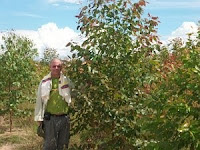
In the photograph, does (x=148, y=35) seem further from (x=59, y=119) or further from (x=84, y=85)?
(x=59, y=119)

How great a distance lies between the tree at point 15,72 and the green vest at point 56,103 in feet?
12.6

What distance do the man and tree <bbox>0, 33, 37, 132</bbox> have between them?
377 centimetres

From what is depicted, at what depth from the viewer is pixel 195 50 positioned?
13.0ft

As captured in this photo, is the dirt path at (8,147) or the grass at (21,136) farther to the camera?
the dirt path at (8,147)

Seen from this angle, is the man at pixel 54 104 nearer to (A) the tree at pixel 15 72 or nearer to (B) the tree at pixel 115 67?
(B) the tree at pixel 115 67

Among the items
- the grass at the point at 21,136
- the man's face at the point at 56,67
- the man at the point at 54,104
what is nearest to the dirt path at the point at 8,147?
the grass at the point at 21,136

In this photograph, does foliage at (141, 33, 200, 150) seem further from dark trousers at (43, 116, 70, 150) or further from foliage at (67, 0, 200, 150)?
dark trousers at (43, 116, 70, 150)

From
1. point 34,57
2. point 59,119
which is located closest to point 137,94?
point 59,119

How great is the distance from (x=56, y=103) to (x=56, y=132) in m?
0.53

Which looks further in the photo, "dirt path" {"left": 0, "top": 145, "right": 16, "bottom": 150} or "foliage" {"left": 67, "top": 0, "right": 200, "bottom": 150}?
"dirt path" {"left": 0, "top": 145, "right": 16, "bottom": 150}

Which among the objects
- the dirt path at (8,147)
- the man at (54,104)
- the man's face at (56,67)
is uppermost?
the man's face at (56,67)

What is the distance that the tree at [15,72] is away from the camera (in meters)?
10.1

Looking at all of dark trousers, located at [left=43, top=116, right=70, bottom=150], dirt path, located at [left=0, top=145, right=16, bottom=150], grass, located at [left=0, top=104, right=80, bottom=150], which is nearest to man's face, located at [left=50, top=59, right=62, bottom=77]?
dark trousers, located at [left=43, top=116, right=70, bottom=150]

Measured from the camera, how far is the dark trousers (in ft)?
20.6
